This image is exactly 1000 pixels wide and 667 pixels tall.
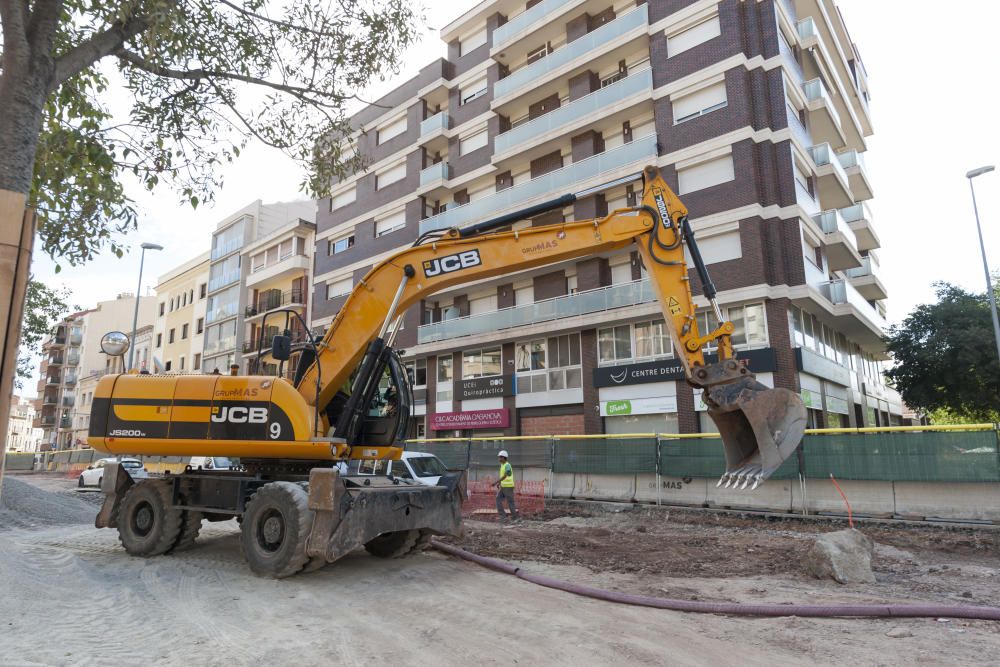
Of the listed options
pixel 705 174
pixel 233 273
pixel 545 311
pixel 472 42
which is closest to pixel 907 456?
pixel 705 174

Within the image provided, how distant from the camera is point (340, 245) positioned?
36.6m

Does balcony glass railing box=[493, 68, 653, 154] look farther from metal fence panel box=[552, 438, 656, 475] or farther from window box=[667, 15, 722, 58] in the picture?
metal fence panel box=[552, 438, 656, 475]

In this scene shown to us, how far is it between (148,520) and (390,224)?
2605 centimetres

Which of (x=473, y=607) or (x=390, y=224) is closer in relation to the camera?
(x=473, y=607)

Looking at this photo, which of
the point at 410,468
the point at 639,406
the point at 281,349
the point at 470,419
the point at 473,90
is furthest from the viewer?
the point at 473,90

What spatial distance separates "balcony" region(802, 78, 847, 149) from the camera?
81.1 ft

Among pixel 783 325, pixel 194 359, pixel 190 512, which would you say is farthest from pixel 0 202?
pixel 194 359

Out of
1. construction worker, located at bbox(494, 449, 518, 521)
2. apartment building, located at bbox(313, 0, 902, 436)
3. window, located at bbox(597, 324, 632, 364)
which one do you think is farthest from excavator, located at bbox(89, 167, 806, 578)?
window, located at bbox(597, 324, 632, 364)

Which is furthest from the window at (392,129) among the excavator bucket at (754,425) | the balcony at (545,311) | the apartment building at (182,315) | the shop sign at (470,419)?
the excavator bucket at (754,425)

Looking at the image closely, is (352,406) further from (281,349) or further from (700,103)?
(700,103)

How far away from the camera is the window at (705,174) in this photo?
71.8 feet

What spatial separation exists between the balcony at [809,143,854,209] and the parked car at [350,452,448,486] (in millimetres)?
20171

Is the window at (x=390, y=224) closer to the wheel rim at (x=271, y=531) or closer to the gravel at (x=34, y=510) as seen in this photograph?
the gravel at (x=34, y=510)

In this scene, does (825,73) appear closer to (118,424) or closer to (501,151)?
(501,151)
